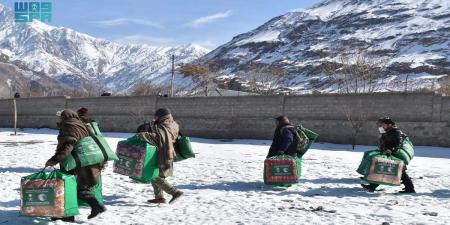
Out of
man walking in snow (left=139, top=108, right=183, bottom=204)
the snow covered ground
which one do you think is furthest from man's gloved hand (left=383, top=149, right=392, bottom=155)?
man walking in snow (left=139, top=108, right=183, bottom=204)

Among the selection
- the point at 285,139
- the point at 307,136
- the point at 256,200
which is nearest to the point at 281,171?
the point at 285,139

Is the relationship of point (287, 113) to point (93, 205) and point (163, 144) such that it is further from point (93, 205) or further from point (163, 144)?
point (93, 205)

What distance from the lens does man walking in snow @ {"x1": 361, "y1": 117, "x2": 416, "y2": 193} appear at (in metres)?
9.48

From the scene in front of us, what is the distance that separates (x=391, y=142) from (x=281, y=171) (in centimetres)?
212

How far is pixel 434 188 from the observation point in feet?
33.7

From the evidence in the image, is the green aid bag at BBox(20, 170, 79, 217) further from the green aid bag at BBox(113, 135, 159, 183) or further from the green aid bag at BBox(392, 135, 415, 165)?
the green aid bag at BBox(392, 135, 415, 165)

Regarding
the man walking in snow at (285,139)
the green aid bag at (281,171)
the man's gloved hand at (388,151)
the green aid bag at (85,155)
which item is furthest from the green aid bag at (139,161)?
the man's gloved hand at (388,151)

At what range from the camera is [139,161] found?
7609mm

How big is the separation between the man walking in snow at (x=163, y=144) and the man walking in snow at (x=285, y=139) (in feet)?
8.47

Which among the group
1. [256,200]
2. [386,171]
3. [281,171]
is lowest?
[256,200]

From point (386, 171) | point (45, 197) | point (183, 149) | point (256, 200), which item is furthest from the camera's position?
point (386, 171)

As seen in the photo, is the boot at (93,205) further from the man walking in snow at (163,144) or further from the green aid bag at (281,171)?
the green aid bag at (281,171)

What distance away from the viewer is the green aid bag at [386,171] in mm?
9266

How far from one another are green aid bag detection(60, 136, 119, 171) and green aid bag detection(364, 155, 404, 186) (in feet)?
16.4
